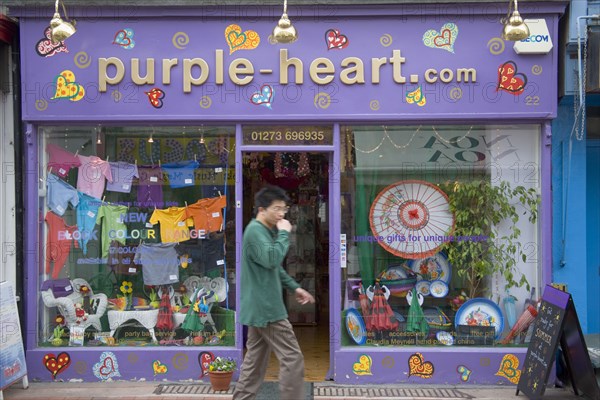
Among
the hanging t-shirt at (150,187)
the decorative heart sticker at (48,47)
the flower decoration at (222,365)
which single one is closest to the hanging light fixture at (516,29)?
the hanging t-shirt at (150,187)

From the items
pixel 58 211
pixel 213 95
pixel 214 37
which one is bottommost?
pixel 58 211

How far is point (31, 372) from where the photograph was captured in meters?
6.99

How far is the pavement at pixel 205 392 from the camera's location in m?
6.51

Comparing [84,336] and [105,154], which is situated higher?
[105,154]

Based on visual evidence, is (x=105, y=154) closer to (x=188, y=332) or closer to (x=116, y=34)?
(x=116, y=34)

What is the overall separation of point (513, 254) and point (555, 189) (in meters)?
0.84

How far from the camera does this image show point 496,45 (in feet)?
22.7

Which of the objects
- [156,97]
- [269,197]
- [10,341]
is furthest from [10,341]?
[269,197]

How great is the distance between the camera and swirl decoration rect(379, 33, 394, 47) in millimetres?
6957

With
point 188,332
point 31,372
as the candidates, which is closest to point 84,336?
point 31,372

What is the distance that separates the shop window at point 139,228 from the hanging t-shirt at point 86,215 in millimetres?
11

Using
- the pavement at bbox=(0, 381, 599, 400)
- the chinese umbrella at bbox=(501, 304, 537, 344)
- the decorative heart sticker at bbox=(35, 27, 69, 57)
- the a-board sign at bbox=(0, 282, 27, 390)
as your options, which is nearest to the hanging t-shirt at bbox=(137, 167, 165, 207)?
the decorative heart sticker at bbox=(35, 27, 69, 57)

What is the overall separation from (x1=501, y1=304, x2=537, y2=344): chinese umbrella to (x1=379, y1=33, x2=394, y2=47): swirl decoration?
10.5 feet

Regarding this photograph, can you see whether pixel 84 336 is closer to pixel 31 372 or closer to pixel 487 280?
pixel 31 372
